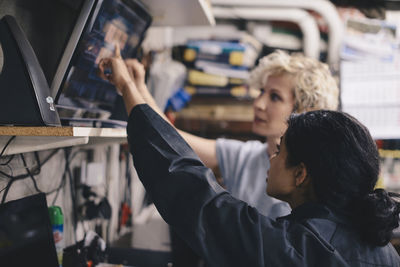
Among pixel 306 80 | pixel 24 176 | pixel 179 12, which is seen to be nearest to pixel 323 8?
pixel 306 80

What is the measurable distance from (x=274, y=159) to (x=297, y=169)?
0.10 meters

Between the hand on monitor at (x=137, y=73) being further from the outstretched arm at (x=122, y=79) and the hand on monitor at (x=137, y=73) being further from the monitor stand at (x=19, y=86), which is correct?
the monitor stand at (x=19, y=86)

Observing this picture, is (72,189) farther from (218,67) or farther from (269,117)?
(218,67)

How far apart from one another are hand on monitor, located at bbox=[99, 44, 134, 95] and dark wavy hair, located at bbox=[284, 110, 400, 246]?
1.92 feet

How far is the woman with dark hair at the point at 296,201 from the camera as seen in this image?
2.92 ft

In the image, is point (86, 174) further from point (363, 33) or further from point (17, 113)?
point (363, 33)

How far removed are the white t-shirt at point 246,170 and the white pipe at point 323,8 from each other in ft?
4.89

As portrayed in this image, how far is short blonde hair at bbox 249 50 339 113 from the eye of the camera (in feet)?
5.70

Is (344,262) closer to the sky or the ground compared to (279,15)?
closer to the ground

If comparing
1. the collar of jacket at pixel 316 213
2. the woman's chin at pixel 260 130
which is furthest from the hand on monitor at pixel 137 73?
the collar of jacket at pixel 316 213

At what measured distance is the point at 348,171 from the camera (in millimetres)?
965

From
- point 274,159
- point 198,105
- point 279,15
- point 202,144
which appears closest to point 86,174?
point 202,144

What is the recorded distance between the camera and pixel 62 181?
160cm

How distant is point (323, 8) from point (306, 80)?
1534 millimetres
